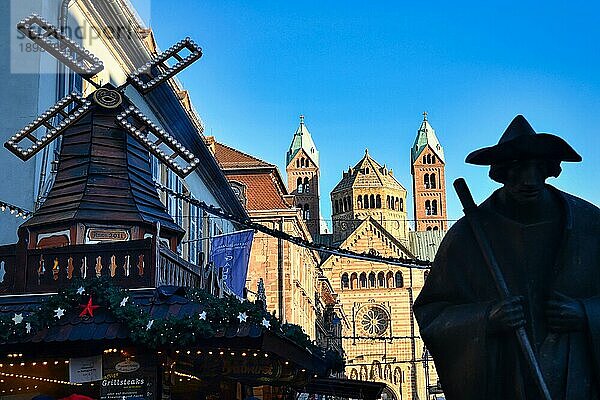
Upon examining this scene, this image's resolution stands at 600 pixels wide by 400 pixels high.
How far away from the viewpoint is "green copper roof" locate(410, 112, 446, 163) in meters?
155

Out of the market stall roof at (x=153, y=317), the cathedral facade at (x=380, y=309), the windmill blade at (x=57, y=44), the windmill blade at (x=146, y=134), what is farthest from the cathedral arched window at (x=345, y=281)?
the market stall roof at (x=153, y=317)

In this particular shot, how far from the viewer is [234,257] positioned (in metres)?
25.3

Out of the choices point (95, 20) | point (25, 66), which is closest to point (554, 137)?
point (25, 66)

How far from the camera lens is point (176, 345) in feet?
34.8

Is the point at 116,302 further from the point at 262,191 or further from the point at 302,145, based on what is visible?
the point at 302,145

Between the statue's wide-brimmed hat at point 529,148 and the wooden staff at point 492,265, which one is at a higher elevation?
the statue's wide-brimmed hat at point 529,148

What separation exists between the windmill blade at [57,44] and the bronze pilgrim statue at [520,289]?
14355mm

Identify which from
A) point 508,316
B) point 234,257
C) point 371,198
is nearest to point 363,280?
point 371,198

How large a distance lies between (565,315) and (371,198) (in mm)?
130517

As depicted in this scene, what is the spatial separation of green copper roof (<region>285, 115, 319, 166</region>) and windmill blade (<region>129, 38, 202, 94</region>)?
12587cm

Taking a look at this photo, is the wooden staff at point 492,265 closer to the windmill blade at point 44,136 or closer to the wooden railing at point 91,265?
the wooden railing at point 91,265

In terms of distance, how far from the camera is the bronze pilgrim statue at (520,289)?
396cm

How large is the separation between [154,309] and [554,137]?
7.70 m

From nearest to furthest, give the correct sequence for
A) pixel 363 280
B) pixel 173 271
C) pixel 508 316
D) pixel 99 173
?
1. pixel 508 316
2. pixel 173 271
3. pixel 99 173
4. pixel 363 280
